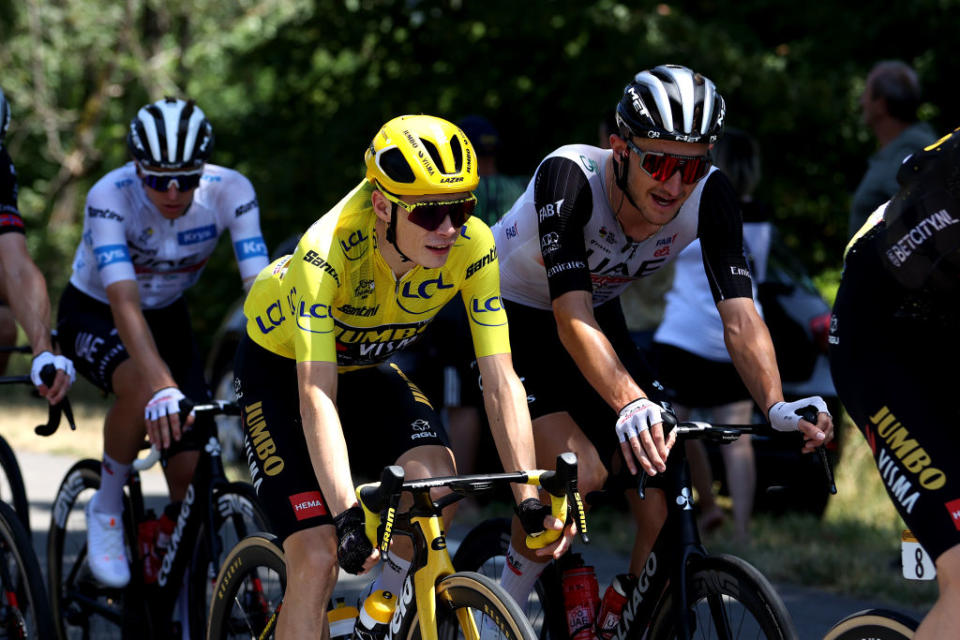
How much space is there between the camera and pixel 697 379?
735cm

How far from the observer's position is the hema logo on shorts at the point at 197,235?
19.2ft

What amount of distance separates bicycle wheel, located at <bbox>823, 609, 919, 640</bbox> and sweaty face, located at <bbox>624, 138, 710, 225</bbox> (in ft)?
4.46

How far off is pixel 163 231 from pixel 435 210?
2271mm

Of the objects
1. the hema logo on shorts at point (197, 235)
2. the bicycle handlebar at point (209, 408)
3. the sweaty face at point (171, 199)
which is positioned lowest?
the bicycle handlebar at point (209, 408)

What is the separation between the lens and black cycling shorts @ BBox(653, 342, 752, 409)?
7.33 m

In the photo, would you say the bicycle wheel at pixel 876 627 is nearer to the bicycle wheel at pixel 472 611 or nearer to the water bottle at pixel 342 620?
the bicycle wheel at pixel 472 611

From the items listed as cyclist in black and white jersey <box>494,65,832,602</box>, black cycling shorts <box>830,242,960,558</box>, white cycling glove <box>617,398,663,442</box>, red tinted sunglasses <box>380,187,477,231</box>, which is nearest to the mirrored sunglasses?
cyclist in black and white jersey <box>494,65,832,602</box>

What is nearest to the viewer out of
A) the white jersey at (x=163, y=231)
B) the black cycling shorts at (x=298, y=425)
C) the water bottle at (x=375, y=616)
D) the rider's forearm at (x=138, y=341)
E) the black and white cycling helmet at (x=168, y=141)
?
the water bottle at (x=375, y=616)

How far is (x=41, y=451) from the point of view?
11578 mm

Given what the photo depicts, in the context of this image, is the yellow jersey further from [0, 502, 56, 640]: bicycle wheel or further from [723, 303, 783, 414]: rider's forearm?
[0, 502, 56, 640]: bicycle wheel

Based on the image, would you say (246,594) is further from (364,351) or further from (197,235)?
(197,235)

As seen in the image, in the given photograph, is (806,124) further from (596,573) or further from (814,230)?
(596,573)

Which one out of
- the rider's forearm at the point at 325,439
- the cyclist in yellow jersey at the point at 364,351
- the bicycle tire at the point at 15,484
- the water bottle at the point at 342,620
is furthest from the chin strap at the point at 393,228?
the bicycle tire at the point at 15,484

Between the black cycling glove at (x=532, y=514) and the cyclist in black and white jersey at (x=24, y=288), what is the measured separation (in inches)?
86.5
